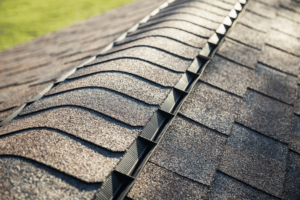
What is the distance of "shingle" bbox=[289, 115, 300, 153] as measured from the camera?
7.04ft

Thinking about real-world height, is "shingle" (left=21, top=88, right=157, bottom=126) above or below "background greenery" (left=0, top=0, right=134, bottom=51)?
below

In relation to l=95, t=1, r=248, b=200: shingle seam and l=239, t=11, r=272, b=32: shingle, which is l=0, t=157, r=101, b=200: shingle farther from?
l=239, t=11, r=272, b=32: shingle

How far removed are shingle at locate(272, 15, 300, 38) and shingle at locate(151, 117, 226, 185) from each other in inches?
126

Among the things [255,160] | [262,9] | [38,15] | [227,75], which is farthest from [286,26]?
[38,15]

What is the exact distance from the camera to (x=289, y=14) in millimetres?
4477

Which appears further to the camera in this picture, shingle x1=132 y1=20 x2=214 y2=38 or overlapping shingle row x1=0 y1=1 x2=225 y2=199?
shingle x1=132 y1=20 x2=214 y2=38

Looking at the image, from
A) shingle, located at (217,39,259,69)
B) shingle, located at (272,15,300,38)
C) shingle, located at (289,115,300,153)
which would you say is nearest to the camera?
shingle, located at (289,115,300,153)

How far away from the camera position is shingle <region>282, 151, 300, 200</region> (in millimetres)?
1784

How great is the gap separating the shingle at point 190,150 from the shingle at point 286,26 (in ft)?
10.5

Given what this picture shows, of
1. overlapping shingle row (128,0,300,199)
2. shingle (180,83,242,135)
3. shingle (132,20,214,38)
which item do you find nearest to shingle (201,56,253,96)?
overlapping shingle row (128,0,300,199)

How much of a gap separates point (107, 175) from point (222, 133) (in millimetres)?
1279

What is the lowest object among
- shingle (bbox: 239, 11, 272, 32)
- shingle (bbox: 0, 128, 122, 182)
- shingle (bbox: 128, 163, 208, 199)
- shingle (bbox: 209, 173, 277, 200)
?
shingle (bbox: 0, 128, 122, 182)

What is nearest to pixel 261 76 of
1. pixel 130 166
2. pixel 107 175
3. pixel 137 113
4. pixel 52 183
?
pixel 137 113

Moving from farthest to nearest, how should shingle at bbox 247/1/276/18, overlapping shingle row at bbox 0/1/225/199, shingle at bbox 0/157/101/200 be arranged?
1. shingle at bbox 247/1/276/18
2. overlapping shingle row at bbox 0/1/225/199
3. shingle at bbox 0/157/101/200
